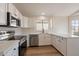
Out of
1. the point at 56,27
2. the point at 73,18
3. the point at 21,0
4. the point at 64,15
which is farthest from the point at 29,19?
the point at 21,0

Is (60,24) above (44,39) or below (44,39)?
above

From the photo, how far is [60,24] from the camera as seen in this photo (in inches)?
306

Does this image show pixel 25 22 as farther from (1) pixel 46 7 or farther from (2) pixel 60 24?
(1) pixel 46 7

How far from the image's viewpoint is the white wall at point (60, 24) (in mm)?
7660

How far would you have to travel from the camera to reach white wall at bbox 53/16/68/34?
7.66 m

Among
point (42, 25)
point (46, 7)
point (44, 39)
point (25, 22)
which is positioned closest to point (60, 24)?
point (42, 25)

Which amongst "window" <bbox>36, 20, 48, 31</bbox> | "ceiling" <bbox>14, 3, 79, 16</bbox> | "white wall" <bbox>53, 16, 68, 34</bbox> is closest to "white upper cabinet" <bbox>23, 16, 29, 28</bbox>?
"window" <bbox>36, 20, 48, 31</bbox>

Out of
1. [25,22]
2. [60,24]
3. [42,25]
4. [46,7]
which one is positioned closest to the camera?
[46,7]

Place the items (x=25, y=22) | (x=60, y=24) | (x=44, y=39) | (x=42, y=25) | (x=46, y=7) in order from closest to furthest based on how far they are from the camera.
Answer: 1. (x=46, y=7)
2. (x=25, y=22)
3. (x=44, y=39)
4. (x=60, y=24)
5. (x=42, y=25)

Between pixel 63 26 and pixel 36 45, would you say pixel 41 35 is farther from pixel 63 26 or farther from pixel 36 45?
pixel 63 26

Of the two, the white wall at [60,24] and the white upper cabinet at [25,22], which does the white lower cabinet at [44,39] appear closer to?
the white wall at [60,24]

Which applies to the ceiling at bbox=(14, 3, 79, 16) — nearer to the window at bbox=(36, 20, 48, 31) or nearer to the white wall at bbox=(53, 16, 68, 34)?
the white wall at bbox=(53, 16, 68, 34)

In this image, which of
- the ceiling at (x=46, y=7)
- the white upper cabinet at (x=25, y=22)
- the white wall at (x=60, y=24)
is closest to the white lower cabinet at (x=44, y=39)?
the white wall at (x=60, y=24)

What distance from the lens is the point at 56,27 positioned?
7.66m
